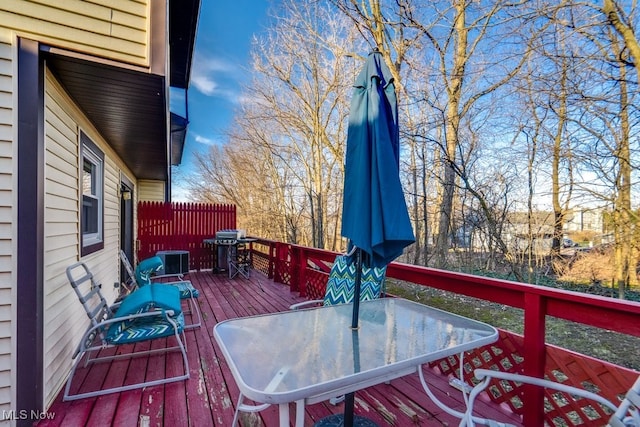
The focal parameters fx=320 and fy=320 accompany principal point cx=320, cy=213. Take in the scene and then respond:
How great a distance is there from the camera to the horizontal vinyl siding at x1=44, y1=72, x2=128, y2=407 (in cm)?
231

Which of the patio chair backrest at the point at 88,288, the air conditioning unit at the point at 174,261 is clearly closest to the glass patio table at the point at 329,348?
the patio chair backrest at the point at 88,288

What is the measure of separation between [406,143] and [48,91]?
6.86m

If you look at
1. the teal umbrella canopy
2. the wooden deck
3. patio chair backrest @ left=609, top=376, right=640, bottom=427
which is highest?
the teal umbrella canopy

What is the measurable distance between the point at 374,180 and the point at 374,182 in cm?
1

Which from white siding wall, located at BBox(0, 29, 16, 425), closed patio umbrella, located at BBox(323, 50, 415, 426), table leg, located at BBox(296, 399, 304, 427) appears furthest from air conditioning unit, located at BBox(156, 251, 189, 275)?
table leg, located at BBox(296, 399, 304, 427)

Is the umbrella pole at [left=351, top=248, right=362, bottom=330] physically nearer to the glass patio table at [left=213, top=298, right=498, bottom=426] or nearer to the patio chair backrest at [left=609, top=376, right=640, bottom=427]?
the glass patio table at [left=213, top=298, right=498, bottom=426]

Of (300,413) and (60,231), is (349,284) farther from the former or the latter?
(60,231)

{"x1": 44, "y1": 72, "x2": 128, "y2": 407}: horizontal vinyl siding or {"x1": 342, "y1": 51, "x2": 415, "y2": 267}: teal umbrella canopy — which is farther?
{"x1": 44, "y1": 72, "x2": 128, "y2": 407}: horizontal vinyl siding

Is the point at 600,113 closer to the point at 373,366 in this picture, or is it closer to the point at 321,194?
the point at 373,366

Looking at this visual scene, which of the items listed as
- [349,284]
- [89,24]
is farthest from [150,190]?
[349,284]

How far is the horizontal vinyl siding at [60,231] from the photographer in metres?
2.31

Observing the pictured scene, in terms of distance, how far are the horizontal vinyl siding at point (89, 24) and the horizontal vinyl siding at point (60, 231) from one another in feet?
1.21

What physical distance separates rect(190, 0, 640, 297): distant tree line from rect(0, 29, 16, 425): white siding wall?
5.81 meters

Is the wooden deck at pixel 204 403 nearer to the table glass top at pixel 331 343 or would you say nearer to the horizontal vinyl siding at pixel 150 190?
the table glass top at pixel 331 343
